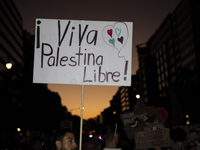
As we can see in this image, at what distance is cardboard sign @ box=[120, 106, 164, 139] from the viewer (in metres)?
9.27

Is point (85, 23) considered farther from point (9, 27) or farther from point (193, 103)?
point (9, 27)

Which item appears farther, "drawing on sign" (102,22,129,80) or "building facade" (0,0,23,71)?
"building facade" (0,0,23,71)

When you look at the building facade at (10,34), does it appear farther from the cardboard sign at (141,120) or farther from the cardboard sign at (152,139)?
the cardboard sign at (152,139)

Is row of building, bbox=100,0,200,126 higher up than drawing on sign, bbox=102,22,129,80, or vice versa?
row of building, bbox=100,0,200,126

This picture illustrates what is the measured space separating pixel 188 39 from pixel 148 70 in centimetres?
5472

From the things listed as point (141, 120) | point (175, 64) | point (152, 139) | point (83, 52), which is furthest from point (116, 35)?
point (175, 64)

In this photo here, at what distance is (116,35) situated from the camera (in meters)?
5.40

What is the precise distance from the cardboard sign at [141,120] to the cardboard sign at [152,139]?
86.7 inches

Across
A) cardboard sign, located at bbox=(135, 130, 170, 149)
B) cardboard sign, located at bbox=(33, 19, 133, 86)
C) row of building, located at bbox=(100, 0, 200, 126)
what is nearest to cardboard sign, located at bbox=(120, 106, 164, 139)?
cardboard sign, located at bbox=(135, 130, 170, 149)

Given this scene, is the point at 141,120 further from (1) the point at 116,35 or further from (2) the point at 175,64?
(2) the point at 175,64

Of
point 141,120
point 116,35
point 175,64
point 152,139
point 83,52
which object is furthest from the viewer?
point 175,64

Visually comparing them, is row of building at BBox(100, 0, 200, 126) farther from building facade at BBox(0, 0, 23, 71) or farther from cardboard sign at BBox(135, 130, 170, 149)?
building facade at BBox(0, 0, 23, 71)

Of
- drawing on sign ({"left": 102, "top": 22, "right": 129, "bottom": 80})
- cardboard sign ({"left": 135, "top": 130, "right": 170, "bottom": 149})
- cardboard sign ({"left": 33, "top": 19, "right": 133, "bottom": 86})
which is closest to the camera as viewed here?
cardboard sign ({"left": 33, "top": 19, "right": 133, "bottom": 86})

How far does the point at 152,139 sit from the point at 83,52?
2.97 m
